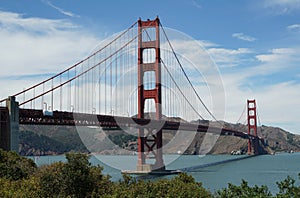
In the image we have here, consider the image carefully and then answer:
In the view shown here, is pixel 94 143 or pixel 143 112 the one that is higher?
pixel 143 112

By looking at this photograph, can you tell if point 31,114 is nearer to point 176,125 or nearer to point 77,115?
point 77,115

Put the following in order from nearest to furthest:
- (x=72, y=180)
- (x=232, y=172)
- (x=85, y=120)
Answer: (x=72, y=180), (x=85, y=120), (x=232, y=172)

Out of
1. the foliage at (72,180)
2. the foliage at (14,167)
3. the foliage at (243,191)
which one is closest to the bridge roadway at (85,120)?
the foliage at (14,167)

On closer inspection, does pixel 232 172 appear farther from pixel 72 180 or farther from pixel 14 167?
pixel 72 180

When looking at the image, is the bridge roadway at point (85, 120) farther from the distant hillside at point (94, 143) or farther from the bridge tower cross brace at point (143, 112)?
the distant hillside at point (94, 143)

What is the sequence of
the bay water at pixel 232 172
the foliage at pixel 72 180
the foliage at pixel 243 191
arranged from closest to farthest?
the foliage at pixel 243 191 → the foliage at pixel 72 180 → the bay water at pixel 232 172

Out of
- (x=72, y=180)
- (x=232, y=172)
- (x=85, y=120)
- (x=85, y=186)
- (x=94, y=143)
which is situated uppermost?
(x=85, y=120)

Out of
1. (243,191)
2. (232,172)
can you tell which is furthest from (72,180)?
(232,172)

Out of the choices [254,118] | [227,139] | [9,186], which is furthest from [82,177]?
[227,139]

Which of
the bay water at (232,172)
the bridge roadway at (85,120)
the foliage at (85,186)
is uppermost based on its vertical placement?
the bridge roadway at (85,120)
